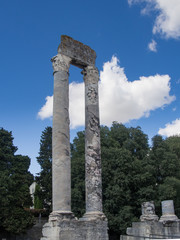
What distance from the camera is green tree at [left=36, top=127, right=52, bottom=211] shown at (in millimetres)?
35406

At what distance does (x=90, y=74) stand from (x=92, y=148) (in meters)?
4.08

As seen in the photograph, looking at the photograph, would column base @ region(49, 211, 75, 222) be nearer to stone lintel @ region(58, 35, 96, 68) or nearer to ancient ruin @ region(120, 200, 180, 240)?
ancient ruin @ region(120, 200, 180, 240)

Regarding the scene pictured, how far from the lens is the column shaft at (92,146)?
1319 centimetres

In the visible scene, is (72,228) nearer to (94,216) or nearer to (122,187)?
(94,216)

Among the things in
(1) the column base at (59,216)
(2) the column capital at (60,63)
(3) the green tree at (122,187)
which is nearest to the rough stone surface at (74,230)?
(1) the column base at (59,216)

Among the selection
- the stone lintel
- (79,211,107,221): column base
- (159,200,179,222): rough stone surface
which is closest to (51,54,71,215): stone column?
the stone lintel

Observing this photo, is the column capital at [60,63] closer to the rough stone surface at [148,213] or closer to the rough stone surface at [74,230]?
the rough stone surface at [74,230]

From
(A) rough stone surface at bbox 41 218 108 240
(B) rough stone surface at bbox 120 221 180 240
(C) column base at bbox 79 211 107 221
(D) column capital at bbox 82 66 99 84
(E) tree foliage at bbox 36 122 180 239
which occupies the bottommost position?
(B) rough stone surface at bbox 120 221 180 240

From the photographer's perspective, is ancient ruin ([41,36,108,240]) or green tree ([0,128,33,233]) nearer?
ancient ruin ([41,36,108,240])

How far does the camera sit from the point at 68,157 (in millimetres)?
12633

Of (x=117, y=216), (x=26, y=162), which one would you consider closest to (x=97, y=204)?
(x=117, y=216)

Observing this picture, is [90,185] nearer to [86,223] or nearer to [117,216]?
[86,223]

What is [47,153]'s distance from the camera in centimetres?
4012

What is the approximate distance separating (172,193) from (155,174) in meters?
4.02
